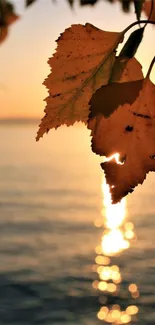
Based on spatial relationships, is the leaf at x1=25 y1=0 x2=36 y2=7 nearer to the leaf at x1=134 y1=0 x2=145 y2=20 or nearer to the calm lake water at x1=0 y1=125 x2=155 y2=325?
the leaf at x1=134 y1=0 x2=145 y2=20

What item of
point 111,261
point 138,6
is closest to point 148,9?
point 138,6

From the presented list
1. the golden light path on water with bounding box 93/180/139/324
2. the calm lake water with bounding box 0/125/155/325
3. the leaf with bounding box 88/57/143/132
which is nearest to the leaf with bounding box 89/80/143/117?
the leaf with bounding box 88/57/143/132

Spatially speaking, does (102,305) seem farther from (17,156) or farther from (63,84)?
(17,156)

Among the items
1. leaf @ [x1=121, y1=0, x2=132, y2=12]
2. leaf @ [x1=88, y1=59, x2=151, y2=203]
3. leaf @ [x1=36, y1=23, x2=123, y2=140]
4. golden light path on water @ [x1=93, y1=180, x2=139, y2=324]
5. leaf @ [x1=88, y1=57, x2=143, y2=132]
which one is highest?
golden light path on water @ [x1=93, y1=180, x2=139, y2=324]

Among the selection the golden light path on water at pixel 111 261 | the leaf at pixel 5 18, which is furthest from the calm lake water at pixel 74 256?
the leaf at pixel 5 18

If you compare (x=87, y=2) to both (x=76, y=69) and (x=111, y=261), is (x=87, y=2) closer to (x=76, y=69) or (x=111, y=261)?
(x=76, y=69)

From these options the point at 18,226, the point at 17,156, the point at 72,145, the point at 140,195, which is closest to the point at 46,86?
the point at 18,226
